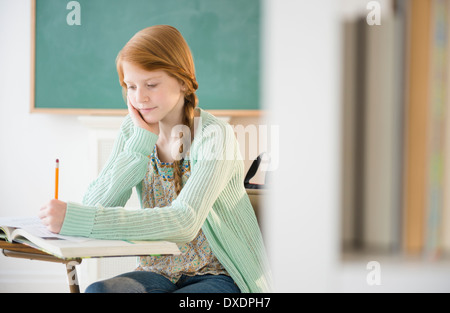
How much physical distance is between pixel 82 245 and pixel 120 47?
173cm

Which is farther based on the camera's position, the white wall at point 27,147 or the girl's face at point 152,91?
the white wall at point 27,147

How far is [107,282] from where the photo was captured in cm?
99

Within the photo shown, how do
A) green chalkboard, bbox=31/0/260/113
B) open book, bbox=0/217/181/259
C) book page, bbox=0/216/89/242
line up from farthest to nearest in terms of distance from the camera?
green chalkboard, bbox=31/0/260/113, book page, bbox=0/216/89/242, open book, bbox=0/217/181/259

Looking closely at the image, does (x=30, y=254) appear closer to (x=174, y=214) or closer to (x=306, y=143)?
(x=174, y=214)

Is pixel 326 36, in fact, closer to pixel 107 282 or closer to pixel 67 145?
pixel 107 282

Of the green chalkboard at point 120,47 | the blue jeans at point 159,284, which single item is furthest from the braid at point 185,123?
the green chalkboard at point 120,47

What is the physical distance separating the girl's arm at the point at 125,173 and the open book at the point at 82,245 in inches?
10.0

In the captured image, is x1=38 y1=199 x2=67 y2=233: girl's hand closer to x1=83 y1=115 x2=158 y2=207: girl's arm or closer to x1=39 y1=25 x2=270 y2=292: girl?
x1=39 y1=25 x2=270 y2=292: girl

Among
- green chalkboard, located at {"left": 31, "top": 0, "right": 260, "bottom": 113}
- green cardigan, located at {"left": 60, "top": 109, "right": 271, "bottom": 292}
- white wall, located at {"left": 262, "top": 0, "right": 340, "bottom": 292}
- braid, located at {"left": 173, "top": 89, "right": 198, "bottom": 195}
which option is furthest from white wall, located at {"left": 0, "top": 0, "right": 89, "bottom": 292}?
white wall, located at {"left": 262, "top": 0, "right": 340, "bottom": 292}

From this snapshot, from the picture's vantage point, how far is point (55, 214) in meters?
0.98

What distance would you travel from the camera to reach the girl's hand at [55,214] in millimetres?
977

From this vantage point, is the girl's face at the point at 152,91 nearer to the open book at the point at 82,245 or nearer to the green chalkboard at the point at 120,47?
the open book at the point at 82,245

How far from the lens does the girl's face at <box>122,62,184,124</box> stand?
1221 mm
